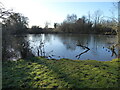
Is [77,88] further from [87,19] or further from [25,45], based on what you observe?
[87,19]

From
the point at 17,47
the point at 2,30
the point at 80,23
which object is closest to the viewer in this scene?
the point at 2,30

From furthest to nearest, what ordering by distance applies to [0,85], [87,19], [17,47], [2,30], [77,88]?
[87,19] < [17,47] < [2,30] < [0,85] < [77,88]

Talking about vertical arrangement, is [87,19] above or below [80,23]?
above

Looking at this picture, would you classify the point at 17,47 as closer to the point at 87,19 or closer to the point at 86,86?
the point at 86,86

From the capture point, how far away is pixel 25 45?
671 centimetres

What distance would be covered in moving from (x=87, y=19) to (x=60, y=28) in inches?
491

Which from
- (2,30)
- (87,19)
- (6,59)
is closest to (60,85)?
(6,59)

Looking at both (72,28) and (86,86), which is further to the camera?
(72,28)

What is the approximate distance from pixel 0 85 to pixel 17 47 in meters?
4.10

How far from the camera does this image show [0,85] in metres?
2.76

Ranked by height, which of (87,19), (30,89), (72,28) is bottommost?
(30,89)

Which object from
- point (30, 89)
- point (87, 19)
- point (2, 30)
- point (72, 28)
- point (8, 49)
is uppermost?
point (87, 19)

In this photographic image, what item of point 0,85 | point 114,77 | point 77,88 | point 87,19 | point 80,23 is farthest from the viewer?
point 87,19

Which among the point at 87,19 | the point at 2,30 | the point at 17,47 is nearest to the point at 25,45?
the point at 17,47
